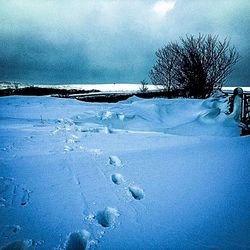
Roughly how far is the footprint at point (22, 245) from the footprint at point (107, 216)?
17.5 inches

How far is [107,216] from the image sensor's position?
4.91 ft

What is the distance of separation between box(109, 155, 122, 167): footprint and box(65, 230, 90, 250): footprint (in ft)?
3.69

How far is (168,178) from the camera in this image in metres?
2.03

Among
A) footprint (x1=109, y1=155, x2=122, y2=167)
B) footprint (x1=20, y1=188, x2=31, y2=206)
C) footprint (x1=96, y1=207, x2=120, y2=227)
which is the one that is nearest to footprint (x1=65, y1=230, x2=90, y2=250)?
footprint (x1=96, y1=207, x2=120, y2=227)

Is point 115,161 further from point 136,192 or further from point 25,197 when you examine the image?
point 25,197

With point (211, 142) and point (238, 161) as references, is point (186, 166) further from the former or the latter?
point (211, 142)

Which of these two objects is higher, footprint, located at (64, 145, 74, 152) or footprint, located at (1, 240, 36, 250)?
footprint, located at (64, 145, 74, 152)

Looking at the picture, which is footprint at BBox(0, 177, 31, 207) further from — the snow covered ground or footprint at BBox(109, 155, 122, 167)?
footprint at BBox(109, 155, 122, 167)

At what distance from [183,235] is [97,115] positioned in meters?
5.33

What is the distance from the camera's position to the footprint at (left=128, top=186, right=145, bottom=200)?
5.73ft

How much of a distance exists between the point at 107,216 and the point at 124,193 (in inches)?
13.2

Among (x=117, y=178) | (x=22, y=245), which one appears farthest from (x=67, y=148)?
(x=22, y=245)

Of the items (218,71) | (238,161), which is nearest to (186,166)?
(238,161)

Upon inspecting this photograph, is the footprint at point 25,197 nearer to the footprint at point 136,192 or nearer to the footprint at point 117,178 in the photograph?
the footprint at point 117,178
